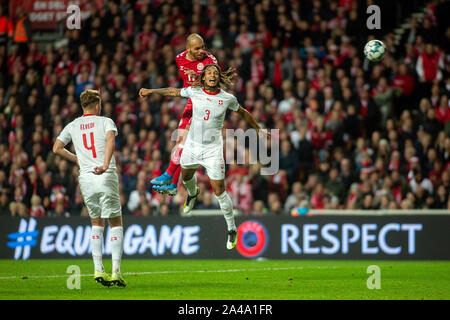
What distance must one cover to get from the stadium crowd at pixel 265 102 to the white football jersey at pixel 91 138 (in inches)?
295

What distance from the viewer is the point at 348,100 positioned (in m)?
19.8

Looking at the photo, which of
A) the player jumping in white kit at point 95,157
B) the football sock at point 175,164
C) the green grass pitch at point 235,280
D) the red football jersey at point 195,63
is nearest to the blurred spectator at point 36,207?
the green grass pitch at point 235,280

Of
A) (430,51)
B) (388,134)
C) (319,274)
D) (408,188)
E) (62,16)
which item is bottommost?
(319,274)

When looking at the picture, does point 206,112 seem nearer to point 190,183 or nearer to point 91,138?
point 190,183

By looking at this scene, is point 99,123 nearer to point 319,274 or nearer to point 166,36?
point 319,274

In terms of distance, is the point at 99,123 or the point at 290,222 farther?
the point at 290,222

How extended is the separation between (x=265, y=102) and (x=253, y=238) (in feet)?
12.7

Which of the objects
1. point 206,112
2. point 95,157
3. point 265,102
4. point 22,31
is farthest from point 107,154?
point 22,31

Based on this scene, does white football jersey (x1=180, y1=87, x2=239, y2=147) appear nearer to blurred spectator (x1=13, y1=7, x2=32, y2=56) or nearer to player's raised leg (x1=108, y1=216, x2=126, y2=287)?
player's raised leg (x1=108, y1=216, x2=126, y2=287)

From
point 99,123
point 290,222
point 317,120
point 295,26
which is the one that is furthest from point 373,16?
point 99,123

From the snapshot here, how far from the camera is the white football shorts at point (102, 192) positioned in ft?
37.3

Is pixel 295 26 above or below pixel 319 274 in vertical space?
above

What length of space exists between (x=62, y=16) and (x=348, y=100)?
9.06 meters

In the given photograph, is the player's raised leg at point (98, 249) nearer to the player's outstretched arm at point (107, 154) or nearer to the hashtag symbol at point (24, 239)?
the player's outstretched arm at point (107, 154)
